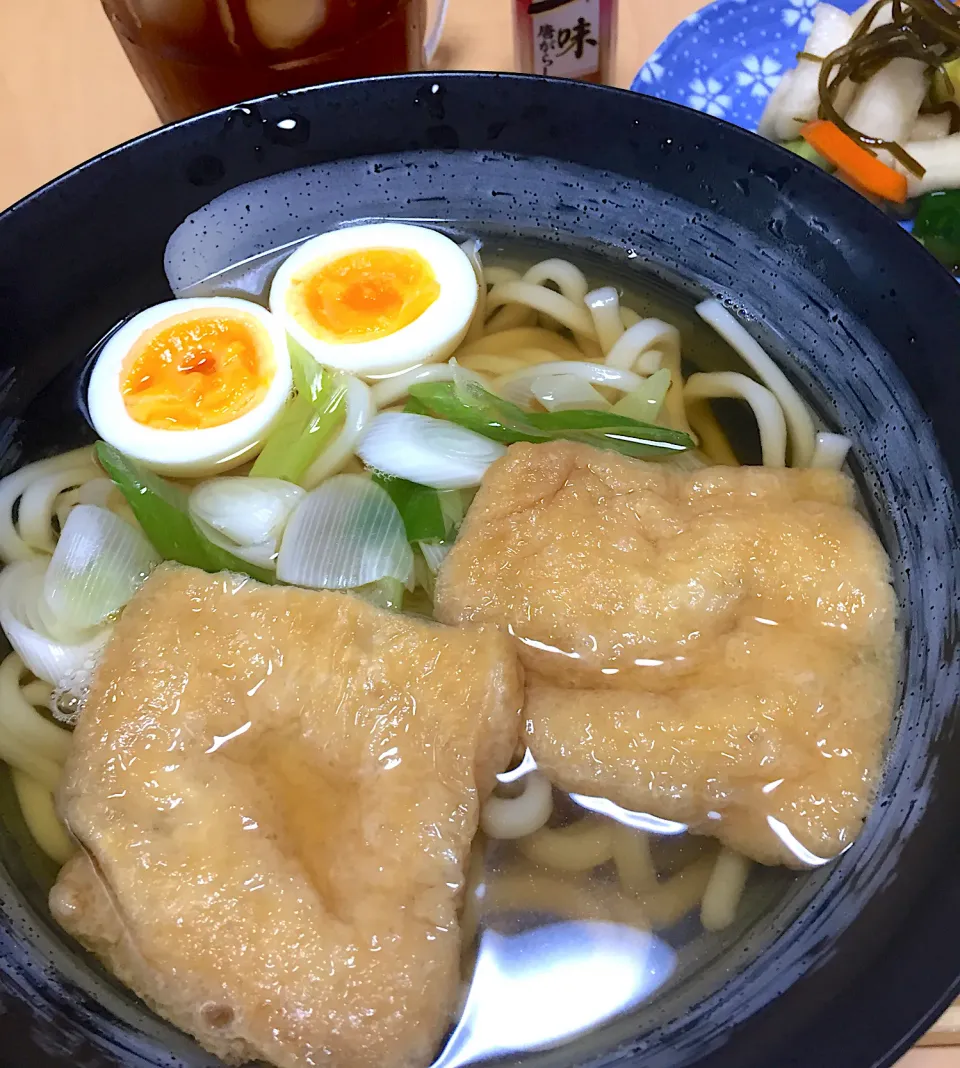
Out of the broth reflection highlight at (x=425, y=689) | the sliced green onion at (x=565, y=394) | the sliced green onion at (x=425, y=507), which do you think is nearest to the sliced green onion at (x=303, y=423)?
the broth reflection highlight at (x=425, y=689)

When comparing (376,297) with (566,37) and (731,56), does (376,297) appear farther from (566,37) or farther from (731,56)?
(731,56)

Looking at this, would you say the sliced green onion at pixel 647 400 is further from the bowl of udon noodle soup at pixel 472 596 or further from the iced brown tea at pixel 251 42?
the iced brown tea at pixel 251 42

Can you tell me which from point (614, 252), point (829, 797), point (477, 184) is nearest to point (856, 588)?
point (829, 797)

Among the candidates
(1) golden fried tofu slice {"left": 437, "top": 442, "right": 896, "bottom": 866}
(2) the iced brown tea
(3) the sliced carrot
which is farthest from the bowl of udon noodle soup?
(3) the sliced carrot

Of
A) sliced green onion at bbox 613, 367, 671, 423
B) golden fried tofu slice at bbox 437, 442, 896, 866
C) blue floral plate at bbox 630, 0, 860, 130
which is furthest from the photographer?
blue floral plate at bbox 630, 0, 860, 130

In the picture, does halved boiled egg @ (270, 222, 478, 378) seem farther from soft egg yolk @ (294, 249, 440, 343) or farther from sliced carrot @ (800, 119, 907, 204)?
sliced carrot @ (800, 119, 907, 204)

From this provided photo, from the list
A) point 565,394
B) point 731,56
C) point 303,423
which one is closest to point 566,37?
point 731,56
